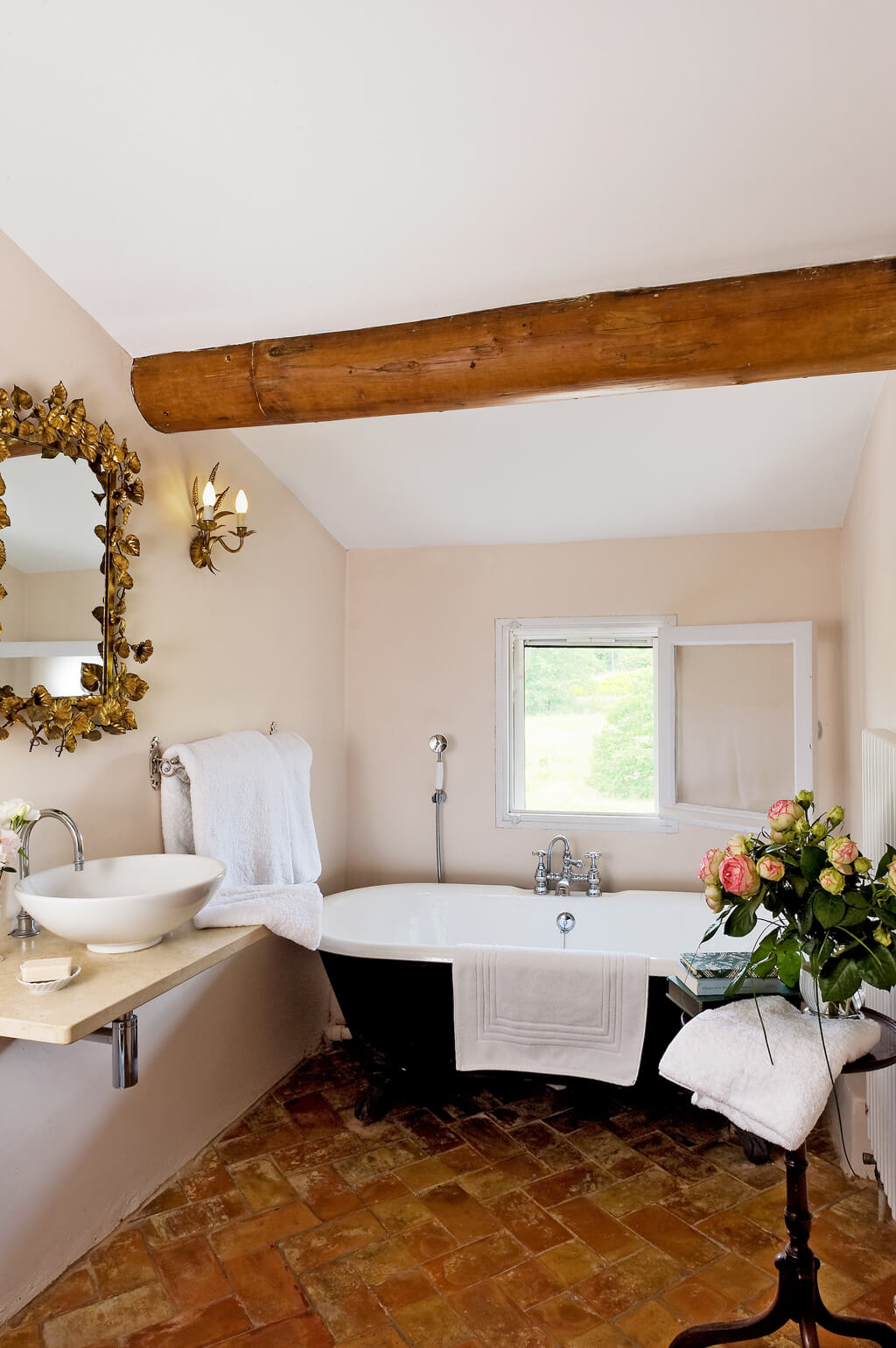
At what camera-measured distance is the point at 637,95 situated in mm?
1696

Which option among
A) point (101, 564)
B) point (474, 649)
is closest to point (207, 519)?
point (101, 564)

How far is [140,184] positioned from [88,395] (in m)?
0.62

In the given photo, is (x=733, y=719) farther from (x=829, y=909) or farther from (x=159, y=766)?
(x=159, y=766)

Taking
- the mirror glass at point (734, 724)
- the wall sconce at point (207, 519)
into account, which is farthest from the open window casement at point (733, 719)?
the wall sconce at point (207, 519)

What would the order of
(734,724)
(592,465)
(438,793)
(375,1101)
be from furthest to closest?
(438,793) < (734,724) < (592,465) < (375,1101)

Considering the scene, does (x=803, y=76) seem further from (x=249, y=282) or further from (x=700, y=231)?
(x=249, y=282)

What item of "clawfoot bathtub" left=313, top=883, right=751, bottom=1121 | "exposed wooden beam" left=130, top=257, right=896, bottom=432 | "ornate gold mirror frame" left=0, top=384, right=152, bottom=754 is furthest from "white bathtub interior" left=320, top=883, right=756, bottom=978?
"exposed wooden beam" left=130, top=257, right=896, bottom=432

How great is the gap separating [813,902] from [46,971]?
1567 millimetres

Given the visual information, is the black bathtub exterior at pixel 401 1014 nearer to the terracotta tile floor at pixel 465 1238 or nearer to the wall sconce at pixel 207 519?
the terracotta tile floor at pixel 465 1238

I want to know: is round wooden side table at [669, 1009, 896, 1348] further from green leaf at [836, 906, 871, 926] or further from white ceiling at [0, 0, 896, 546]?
white ceiling at [0, 0, 896, 546]

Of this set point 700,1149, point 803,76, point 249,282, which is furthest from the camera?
point 700,1149

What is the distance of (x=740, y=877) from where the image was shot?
6.11 feet

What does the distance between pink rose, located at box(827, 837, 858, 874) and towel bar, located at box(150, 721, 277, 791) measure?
1820 millimetres

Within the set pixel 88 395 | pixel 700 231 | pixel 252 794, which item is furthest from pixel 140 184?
pixel 252 794
